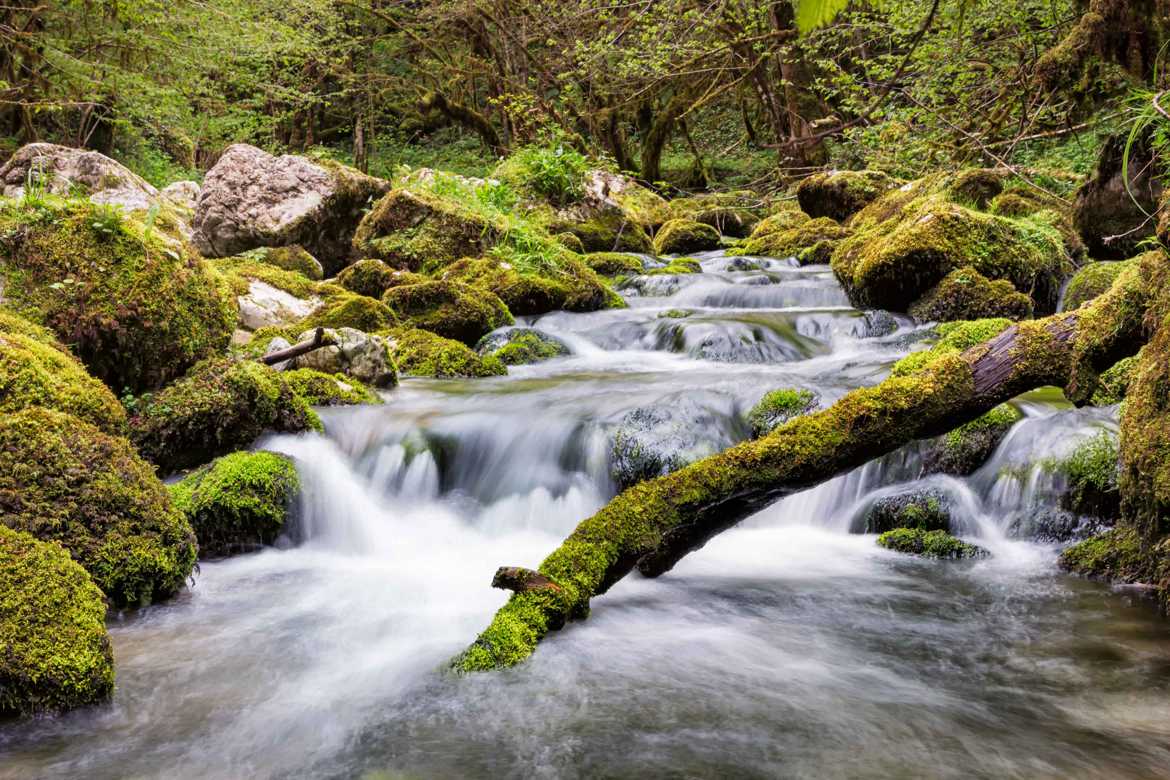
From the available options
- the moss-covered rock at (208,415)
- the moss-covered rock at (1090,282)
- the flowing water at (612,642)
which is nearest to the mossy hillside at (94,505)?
the flowing water at (612,642)

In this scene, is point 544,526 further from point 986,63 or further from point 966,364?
point 986,63

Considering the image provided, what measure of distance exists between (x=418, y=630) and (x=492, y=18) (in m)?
18.8

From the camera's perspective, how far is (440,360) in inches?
325

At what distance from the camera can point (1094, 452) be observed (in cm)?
455

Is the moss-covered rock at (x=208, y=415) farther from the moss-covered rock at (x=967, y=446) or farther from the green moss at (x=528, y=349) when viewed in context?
the moss-covered rock at (x=967, y=446)

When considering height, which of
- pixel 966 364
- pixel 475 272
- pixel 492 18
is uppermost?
pixel 492 18

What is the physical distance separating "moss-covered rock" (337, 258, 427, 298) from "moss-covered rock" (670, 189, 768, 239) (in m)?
8.34

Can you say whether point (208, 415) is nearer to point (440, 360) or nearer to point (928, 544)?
point (440, 360)

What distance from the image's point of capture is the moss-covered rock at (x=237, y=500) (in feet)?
15.2

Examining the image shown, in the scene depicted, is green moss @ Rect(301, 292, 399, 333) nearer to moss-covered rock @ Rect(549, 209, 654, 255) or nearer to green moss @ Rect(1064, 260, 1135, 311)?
moss-covered rock @ Rect(549, 209, 654, 255)

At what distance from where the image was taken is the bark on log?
643 centimetres

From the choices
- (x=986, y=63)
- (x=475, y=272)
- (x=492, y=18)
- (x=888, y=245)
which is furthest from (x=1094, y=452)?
(x=492, y=18)

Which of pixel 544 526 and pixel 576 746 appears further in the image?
pixel 544 526

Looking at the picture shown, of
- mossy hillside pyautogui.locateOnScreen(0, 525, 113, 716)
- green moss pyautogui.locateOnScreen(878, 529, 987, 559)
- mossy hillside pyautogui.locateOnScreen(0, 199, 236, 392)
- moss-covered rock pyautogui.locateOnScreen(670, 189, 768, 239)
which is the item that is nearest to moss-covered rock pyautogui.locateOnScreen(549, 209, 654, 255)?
moss-covered rock pyautogui.locateOnScreen(670, 189, 768, 239)
